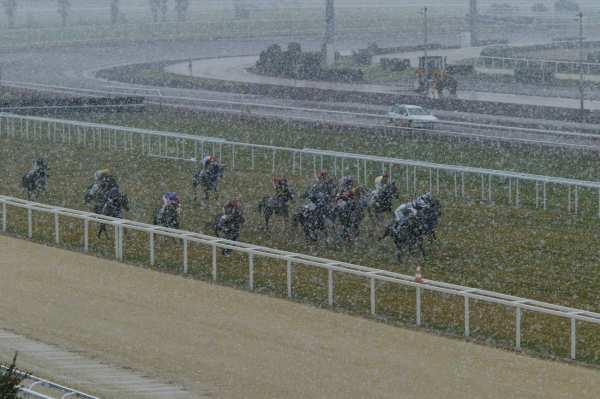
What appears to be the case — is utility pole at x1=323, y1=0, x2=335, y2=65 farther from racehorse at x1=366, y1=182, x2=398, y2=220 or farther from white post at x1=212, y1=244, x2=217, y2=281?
white post at x1=212, y1=244, x2=217, y2=281

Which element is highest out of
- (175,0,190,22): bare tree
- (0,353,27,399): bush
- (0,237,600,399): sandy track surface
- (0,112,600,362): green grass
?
(175,0,190,22): bare tree

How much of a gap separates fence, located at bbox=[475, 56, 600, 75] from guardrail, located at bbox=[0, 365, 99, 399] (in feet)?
113

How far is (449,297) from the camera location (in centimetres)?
1409

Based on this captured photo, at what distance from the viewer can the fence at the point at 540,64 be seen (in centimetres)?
4444

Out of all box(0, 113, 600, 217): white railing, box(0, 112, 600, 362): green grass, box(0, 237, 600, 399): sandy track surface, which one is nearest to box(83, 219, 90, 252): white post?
box(0, 112, 600, 362): green grass

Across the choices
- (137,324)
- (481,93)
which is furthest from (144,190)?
(481,93)

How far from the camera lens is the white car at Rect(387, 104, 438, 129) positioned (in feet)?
101

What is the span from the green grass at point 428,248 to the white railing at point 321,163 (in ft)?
0.92

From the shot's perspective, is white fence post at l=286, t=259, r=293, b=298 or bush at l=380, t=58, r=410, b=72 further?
bush at l=380, t=58, r=410, b=72

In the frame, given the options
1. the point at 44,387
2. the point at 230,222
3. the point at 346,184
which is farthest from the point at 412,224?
the point at 44,387

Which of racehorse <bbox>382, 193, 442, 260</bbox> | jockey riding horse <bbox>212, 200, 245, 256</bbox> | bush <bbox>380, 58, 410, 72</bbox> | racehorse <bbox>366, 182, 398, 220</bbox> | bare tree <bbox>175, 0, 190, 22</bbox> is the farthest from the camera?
bare tree <bbox>175, 0, 190, 22</bbox>

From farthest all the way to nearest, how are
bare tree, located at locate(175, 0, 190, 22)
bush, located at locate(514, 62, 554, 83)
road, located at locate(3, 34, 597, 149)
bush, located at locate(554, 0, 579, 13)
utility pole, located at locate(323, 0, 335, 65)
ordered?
bush, located at locate(554, 0, 579, 13) → bare tree, located at locate(175, 0, 190, 22) → utility pole, located at locate(323, 0, 335, 65) → bush, located at locate(514, 62, 554, 83) → road, located at locate(3, 34, 597, 149)

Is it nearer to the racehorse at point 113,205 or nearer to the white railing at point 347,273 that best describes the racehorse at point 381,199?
the white railing at point 347,273

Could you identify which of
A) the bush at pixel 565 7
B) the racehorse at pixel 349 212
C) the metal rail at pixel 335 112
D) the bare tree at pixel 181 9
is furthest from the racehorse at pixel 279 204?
the bush at pixel 565 7
